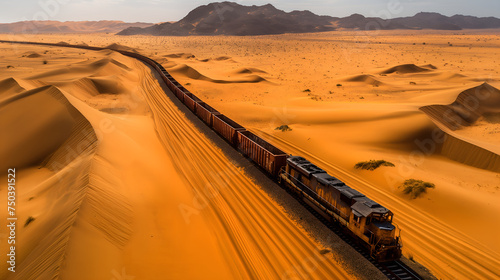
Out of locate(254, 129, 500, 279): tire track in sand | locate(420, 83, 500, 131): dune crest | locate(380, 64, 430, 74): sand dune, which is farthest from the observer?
locate(380, 64, 430, 74): sand dune

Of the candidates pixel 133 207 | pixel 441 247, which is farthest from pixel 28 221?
pixel 441 247

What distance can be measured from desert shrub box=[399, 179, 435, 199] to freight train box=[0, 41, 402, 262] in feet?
13.4

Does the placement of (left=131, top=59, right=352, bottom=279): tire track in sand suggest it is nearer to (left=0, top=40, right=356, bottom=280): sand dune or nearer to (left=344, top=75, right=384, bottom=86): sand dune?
(left=0, top=40, right=356, bottom=280): sand dune

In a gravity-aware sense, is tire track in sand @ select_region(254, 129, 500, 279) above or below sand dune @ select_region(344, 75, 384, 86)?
below

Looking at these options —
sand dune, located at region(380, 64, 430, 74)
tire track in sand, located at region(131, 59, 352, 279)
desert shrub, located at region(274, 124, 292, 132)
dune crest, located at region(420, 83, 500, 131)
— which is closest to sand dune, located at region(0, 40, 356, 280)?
tire track in sand, located at region(131, 59, 352, 279)

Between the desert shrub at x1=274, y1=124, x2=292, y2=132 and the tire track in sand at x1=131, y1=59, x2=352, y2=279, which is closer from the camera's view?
the tire track in sand at x1=131, y1=59, x2=352, y2=279

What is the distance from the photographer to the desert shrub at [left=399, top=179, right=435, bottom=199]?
62.6ft

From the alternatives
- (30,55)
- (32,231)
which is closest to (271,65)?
(30,55)

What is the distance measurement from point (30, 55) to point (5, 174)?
268 feet

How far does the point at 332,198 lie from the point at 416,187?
709cm

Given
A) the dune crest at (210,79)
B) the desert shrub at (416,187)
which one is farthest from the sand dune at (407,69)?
the desert shrub at (416,187)

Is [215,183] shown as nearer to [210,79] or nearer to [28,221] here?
[28,221]

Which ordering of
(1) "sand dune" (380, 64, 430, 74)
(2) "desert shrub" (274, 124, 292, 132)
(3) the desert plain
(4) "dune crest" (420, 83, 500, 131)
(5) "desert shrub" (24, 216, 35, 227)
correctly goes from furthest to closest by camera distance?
1. (1) "sand dune" (380, 64, 430, 74)
2. (4) "dune crest" (420, 83, 500, 131)
3. (2) "desert shrub" (274, 124, 292, 132)
4. (5) "desert shrub" (24, 216, 35, 227)
5. (3) the desert plain

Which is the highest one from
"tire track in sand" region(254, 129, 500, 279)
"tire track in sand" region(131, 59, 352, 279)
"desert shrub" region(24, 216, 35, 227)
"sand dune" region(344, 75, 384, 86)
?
"desert shrub" region(24, 216, 35, 227)
